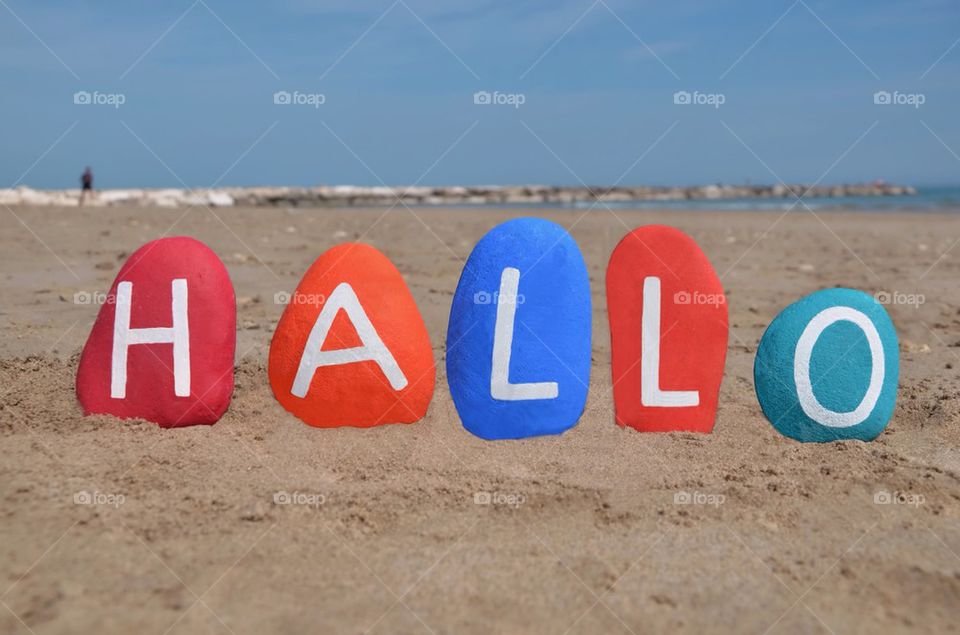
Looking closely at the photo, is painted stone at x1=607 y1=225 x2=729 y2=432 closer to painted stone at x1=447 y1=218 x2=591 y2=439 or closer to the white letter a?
painted stone at x1=447 y1=218 x2=591 y2=439

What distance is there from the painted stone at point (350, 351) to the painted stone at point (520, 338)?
219mm

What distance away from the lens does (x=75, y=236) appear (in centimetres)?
984

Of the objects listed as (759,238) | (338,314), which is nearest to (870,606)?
(338,314)

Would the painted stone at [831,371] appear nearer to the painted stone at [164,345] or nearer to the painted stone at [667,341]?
the painted stone at [667,341]

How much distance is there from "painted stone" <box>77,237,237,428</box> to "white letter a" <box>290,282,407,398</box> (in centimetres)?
35

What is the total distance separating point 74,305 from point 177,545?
3763 millimetres

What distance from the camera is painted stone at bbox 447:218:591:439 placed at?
3.57 m

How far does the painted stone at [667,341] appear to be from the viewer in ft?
12.0

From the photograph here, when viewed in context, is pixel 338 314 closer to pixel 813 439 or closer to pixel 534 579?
pixel 534 579

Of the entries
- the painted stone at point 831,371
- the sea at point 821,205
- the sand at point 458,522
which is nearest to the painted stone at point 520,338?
the sand at point 458,522

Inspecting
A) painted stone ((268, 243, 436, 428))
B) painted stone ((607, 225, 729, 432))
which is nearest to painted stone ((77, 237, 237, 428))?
painted stone ((268, 243, 436, 428))

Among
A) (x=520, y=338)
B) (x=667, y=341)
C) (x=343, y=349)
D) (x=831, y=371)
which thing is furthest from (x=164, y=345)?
(x=831, y=371)

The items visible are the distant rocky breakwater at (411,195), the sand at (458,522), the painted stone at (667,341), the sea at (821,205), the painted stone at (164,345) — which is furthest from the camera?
the sea at (821,205)

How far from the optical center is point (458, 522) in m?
2.64
